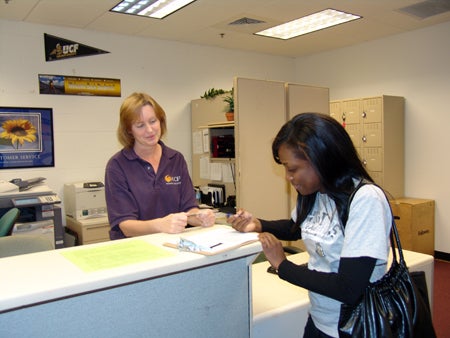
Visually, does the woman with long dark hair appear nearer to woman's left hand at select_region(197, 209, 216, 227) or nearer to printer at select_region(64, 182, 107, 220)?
woman's left hand at select_region(197, 209, 216, 227)

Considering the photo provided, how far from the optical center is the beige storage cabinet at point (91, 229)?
396 cm

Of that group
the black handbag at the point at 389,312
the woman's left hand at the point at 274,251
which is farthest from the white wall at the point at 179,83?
the black handbag at the point at 389,312

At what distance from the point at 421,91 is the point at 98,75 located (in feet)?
12.5

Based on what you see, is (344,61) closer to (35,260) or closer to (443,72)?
(443,72)

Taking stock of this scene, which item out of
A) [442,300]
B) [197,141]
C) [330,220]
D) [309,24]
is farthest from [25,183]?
[442,300]

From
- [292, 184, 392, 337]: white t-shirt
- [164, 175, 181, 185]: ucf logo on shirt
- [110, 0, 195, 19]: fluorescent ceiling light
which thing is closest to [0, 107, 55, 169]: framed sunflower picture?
[110, 0, 195, 19]: fluorescent ceiling light

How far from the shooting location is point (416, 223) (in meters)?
4.67

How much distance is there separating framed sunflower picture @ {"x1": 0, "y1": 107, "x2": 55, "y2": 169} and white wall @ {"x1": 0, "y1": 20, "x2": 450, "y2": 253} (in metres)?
0.07

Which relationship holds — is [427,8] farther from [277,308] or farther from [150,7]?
[277,308]

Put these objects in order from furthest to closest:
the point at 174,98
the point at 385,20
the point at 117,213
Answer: the point at 174,98
the point at 385,20
the point at 117,213

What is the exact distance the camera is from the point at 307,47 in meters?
5.80

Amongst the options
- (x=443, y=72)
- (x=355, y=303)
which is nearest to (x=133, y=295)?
(x=355, y=303)

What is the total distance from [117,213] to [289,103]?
2.83 m

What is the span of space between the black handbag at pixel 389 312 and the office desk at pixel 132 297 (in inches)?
14.8
